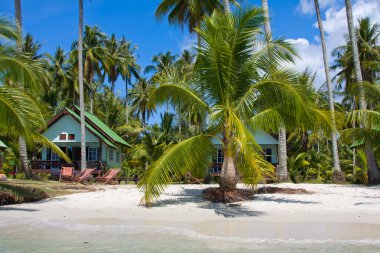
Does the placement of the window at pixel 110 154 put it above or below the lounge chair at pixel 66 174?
above

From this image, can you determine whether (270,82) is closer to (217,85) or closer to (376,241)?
(217,85)

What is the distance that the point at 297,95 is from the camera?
444 inches

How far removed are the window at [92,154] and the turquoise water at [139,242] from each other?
20.1 m

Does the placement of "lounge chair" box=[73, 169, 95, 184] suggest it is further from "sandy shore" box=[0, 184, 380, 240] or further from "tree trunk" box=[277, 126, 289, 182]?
"tree trunk" box=[277, 126, 289, 182]

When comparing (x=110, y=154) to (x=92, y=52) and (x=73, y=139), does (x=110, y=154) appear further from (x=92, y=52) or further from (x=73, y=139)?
(x=92, y=52)

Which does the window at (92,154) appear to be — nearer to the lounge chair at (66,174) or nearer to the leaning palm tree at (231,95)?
the lounge chair at (66,174)

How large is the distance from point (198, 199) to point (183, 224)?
3496 millimetres

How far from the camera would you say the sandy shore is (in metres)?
9.06

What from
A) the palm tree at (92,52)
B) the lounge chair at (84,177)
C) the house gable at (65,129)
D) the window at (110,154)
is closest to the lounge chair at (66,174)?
the lounge chair at (84,177)

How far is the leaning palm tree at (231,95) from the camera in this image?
37.5 feet

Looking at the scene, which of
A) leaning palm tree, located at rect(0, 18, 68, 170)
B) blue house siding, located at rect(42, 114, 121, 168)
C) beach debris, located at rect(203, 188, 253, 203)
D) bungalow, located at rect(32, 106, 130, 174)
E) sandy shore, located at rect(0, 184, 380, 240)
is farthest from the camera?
blue house siding, located at rect(42, 114, 121, 168)

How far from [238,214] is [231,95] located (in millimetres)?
3582

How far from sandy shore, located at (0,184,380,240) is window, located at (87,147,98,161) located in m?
15.1

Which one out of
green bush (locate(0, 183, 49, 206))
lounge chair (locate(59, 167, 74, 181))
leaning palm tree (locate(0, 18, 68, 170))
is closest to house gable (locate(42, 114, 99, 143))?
lounge chair (locate(59, 167, 74, 181))
